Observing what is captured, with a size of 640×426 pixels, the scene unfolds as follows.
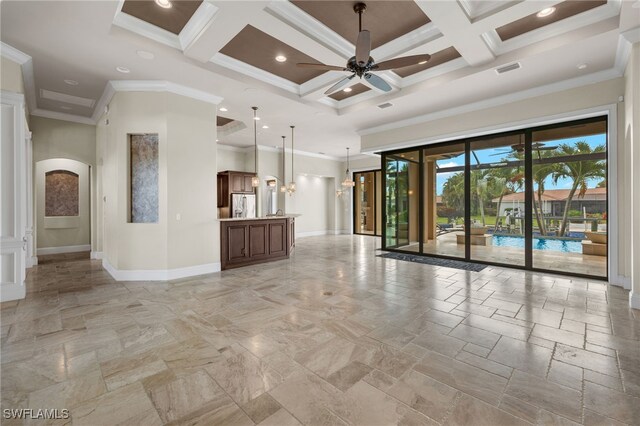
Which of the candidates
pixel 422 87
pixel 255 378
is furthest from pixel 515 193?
pixel 255 378

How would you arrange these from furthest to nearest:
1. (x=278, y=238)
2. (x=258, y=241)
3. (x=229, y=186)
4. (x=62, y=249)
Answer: (x=229, y=186)
(x=62, y=249)
(x=278, y=238)
(x=258, y=241)

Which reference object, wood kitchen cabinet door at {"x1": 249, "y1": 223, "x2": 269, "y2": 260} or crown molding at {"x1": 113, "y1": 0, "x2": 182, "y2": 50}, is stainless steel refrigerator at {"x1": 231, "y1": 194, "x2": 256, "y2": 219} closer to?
wood kitchen cabinet door at {"x1": 249, "y1": 223, "x2": 269, "y2": 260}

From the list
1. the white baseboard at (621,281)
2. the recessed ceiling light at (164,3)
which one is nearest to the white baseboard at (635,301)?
the white baseboard at (621,281)

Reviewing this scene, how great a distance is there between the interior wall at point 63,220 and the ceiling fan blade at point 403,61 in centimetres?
890

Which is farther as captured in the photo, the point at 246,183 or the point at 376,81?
the point at 246,183

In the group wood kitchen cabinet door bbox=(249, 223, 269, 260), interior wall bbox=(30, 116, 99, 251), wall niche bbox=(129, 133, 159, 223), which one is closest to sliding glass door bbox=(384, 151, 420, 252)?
wood kitchen cabinet door bbox=(249, 223, 269, 260)

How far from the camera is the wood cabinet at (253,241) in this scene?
6.12m

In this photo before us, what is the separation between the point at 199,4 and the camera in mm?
3480

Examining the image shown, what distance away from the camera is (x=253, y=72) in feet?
16.7

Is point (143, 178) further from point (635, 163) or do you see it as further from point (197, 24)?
point (635, 163)

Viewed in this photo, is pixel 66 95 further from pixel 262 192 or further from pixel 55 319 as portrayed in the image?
pixel 262 192

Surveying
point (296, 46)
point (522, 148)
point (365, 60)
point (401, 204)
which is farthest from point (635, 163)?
point (401, 204)

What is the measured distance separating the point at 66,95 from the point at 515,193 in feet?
30.6

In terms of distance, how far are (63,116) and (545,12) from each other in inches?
376
